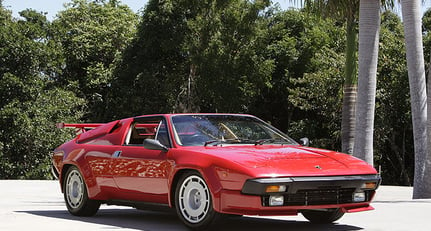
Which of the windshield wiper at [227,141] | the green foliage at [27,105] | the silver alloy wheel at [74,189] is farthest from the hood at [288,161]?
the green foliage at [27,105]

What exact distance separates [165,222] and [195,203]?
1.28 metres

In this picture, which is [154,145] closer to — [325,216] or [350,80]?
[325,216]

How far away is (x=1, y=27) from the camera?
35594 millimetres

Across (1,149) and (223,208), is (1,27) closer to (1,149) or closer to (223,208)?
(1,149)

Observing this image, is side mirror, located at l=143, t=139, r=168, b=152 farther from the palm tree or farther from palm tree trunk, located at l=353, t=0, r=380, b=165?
the palm tree

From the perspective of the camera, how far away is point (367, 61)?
1636cm

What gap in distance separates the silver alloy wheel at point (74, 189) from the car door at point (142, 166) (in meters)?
0.84

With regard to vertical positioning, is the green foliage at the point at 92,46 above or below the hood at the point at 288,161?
above

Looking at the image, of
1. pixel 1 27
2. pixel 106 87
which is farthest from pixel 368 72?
pixel 106 87

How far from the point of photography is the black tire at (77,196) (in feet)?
32.6

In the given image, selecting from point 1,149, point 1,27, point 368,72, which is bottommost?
point 1,149

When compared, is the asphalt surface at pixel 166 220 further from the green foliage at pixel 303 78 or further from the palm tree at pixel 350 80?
the green foliage at pixel 303 78

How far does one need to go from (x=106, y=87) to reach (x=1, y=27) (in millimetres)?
8814

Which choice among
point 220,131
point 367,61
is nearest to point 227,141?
point 220,131
